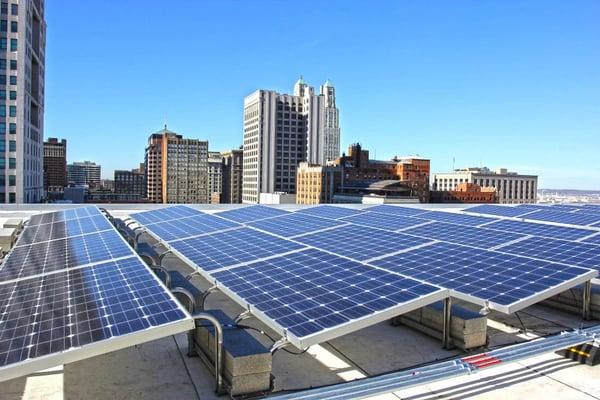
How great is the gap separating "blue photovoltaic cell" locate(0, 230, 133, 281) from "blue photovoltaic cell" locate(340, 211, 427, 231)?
467 inches

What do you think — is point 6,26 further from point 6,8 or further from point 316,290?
point 316,290

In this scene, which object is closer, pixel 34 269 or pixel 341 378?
pixel 341 378

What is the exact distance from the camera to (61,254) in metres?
15.7

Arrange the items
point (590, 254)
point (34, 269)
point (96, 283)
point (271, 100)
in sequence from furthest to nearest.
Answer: point (271, 100), point (590, 254), point (34, 269), point (96, 283)

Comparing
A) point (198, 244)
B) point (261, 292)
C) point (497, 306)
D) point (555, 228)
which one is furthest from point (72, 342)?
point (555, 228)

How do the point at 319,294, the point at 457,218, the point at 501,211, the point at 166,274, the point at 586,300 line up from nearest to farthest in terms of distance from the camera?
the point at 319,294 → the point at 166,274 → the point at 586,300 → the point at 457,218 → the point at 501,211

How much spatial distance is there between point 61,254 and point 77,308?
6.92 m

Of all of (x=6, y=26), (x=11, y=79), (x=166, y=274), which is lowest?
(x=166, y=274)

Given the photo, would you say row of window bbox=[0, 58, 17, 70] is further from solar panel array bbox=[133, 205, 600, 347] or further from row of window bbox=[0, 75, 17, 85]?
solar panel array bbox=[133, 205, 600, 347]

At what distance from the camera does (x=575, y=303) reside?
Result: 17.4 m

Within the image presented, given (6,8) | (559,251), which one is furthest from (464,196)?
(559,251)

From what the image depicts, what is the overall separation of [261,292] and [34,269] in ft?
21.7

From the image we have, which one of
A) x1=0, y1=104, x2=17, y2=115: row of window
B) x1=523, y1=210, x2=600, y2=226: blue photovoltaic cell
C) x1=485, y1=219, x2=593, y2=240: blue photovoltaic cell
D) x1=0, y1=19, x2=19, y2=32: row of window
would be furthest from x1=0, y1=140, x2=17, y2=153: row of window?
x1=485, y1=219, x2=593, y2=240: blue photovoltaic cell

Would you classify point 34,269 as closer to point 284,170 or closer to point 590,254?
point 590,254
